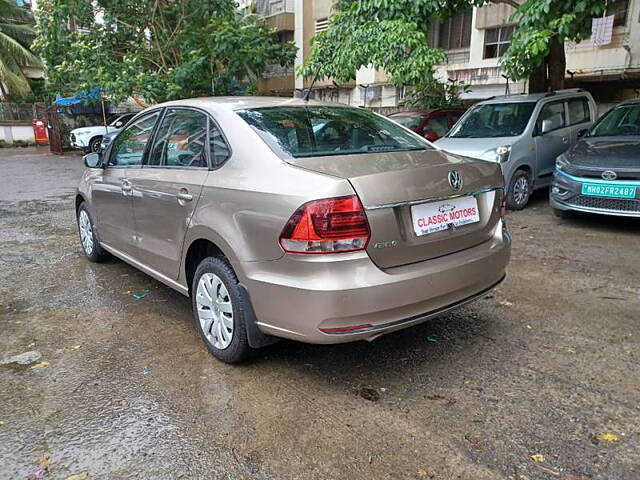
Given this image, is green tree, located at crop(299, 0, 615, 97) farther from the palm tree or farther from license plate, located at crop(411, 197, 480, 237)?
the palm tree

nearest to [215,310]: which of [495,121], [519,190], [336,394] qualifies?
[336,394]

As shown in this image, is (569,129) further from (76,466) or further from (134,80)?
(134,80)

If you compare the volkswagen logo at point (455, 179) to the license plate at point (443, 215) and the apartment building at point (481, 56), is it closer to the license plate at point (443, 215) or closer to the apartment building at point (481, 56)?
the license plate at point (443, 215)

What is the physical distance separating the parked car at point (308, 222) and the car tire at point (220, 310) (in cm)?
1

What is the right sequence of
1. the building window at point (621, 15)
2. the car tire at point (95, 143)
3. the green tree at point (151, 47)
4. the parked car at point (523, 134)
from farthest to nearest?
A: the car tire at point (95, 143), the green tree at point (151, 47), the building window at point (621, 15), the parked car at point (523, 134)

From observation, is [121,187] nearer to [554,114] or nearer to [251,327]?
[251,327]

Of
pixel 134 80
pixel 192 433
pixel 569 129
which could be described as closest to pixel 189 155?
pixel 192 433

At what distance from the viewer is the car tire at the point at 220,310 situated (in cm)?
297

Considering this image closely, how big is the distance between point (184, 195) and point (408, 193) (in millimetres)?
1499

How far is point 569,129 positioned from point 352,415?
739 centimetres

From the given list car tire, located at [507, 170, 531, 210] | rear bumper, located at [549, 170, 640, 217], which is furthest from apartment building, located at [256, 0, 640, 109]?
rear bumper, located at [549, 170, 640, 217]

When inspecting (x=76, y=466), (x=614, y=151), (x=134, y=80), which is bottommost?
(x=76, y=466)

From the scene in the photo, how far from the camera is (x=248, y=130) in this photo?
3.08 metres

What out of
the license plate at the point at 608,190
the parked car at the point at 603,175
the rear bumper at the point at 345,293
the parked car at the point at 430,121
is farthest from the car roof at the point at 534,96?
the rear bumper at the point at 345,293
